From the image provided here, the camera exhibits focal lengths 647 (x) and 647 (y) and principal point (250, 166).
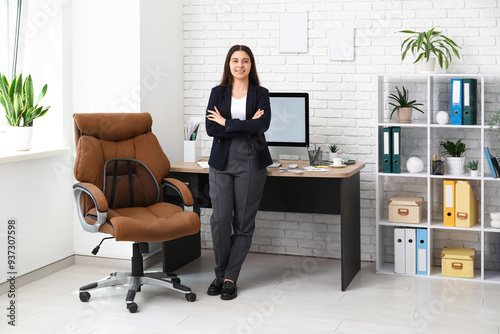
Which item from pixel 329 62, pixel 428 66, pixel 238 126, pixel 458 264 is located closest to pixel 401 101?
pixel 428 66

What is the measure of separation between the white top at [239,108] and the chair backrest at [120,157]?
22.0 inches

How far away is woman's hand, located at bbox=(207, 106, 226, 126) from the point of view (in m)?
3.88

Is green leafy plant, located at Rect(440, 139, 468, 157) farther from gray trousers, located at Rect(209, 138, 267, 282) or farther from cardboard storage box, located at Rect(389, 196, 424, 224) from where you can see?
gray trousers, located at Rect(209, 138, 267, 282)

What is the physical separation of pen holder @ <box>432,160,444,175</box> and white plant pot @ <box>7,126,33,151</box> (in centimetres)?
271

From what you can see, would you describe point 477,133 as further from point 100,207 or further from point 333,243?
point 100,207

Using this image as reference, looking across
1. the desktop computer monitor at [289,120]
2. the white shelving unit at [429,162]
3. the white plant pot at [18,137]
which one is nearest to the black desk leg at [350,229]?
the white shelving unit at [429,162]

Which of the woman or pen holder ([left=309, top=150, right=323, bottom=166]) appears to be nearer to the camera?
the woman

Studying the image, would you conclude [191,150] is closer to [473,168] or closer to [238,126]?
[238,126]

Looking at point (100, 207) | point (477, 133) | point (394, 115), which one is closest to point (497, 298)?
point (477, 133)

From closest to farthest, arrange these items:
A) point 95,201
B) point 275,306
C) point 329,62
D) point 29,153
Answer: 1. point 95,201
2. point 275,306
3. point 29,153
4. point 329,62

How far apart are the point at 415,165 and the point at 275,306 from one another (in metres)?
1.44

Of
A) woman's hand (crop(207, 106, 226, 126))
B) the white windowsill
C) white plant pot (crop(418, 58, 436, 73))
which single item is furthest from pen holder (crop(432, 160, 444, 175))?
the white windowsill

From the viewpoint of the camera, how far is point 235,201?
4.01 metres

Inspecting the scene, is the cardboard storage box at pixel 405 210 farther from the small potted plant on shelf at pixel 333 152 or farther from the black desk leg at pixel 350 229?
the small potted plant on shelf at pixel 333 152
